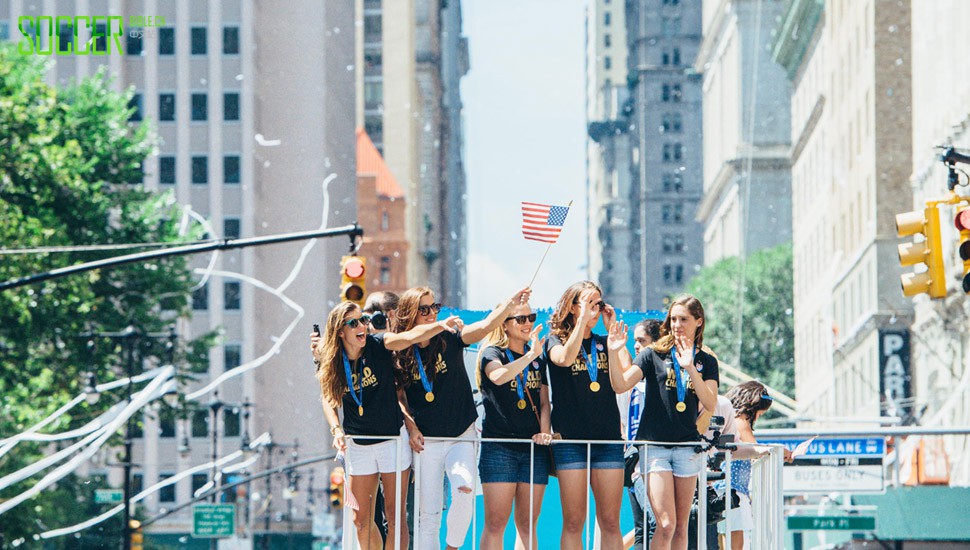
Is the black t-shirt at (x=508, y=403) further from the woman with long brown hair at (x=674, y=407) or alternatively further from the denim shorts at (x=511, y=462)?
the woman with long brown hair at (x=674, y=407)

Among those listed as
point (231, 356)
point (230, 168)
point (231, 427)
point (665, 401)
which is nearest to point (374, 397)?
point (665, 401)

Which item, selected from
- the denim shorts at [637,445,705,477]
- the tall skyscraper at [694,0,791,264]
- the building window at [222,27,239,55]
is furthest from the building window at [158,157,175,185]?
the denim shorts at [637,445,705,477]

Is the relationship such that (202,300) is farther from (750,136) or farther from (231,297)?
(750,136)

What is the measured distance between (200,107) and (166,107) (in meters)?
1.86

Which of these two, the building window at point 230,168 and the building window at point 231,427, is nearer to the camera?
the building window at point 231,427

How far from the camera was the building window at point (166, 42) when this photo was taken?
10169cm

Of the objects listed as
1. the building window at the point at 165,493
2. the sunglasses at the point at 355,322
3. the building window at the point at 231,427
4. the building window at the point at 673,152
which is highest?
the building window at the point at 673,152

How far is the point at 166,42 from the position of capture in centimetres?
10175

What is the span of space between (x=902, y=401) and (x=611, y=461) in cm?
4707

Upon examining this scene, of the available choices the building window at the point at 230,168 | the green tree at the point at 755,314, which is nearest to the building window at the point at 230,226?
the building window at the point at 230,168

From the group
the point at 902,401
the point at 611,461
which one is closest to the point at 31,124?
the point at 902,401

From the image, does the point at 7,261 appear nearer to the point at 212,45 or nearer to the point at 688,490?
the point at 688,490

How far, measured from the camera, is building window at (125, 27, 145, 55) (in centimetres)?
10174

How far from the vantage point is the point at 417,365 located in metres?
11.5
